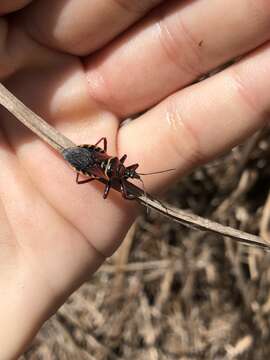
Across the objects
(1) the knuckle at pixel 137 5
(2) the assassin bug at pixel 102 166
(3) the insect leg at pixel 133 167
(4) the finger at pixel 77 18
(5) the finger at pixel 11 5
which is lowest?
(3) the insect leg at pixel 133 167

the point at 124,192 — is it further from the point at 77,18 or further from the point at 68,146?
the point at 77,18

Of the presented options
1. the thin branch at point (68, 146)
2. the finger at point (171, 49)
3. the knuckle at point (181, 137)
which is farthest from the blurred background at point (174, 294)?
the thin branch at point (68, 146)

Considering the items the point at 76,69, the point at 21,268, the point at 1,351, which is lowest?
the point at 1,351

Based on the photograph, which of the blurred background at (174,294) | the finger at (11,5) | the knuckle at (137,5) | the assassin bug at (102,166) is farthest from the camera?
the blurred background at (174,294)

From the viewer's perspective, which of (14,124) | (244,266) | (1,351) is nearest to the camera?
(1,351)

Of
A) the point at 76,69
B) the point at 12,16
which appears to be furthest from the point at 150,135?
the point at 12,16

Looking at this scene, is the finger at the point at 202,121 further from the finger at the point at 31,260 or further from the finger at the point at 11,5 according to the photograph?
the finger at the point at 11,5

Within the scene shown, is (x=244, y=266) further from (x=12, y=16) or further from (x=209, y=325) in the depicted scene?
(x=12, y=16)
